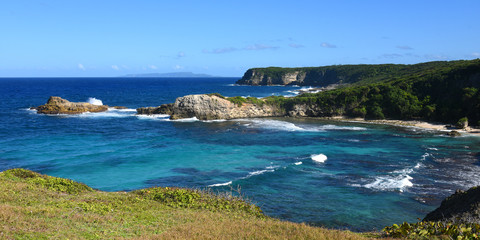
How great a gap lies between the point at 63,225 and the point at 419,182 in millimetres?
28103

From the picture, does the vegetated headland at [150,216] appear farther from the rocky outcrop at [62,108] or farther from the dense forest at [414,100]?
the rocky outcrop at [62,108]

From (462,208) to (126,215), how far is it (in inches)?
601

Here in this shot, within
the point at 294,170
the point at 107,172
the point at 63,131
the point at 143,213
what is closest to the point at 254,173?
the point at 294,170

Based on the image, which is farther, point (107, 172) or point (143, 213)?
point (107, 172)

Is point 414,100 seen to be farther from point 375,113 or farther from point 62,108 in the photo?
point 62,108

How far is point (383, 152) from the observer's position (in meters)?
41.3

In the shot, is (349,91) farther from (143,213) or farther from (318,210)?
(143,213)

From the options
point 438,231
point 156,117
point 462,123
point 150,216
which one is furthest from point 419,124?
point 150,216

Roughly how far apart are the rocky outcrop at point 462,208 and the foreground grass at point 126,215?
5.20 m

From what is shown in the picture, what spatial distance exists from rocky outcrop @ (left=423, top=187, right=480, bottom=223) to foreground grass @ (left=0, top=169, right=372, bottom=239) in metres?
5.20

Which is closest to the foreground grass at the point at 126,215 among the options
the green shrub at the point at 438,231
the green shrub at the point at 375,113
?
the green shrub at the point at 438,231

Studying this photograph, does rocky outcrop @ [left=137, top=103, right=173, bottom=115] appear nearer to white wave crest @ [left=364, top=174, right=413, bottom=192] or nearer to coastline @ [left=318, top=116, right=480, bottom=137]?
coastline @ [left=318, top=116, right=480, bottom=137]

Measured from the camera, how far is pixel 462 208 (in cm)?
1539

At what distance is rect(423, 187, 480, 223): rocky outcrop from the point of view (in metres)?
14.3
